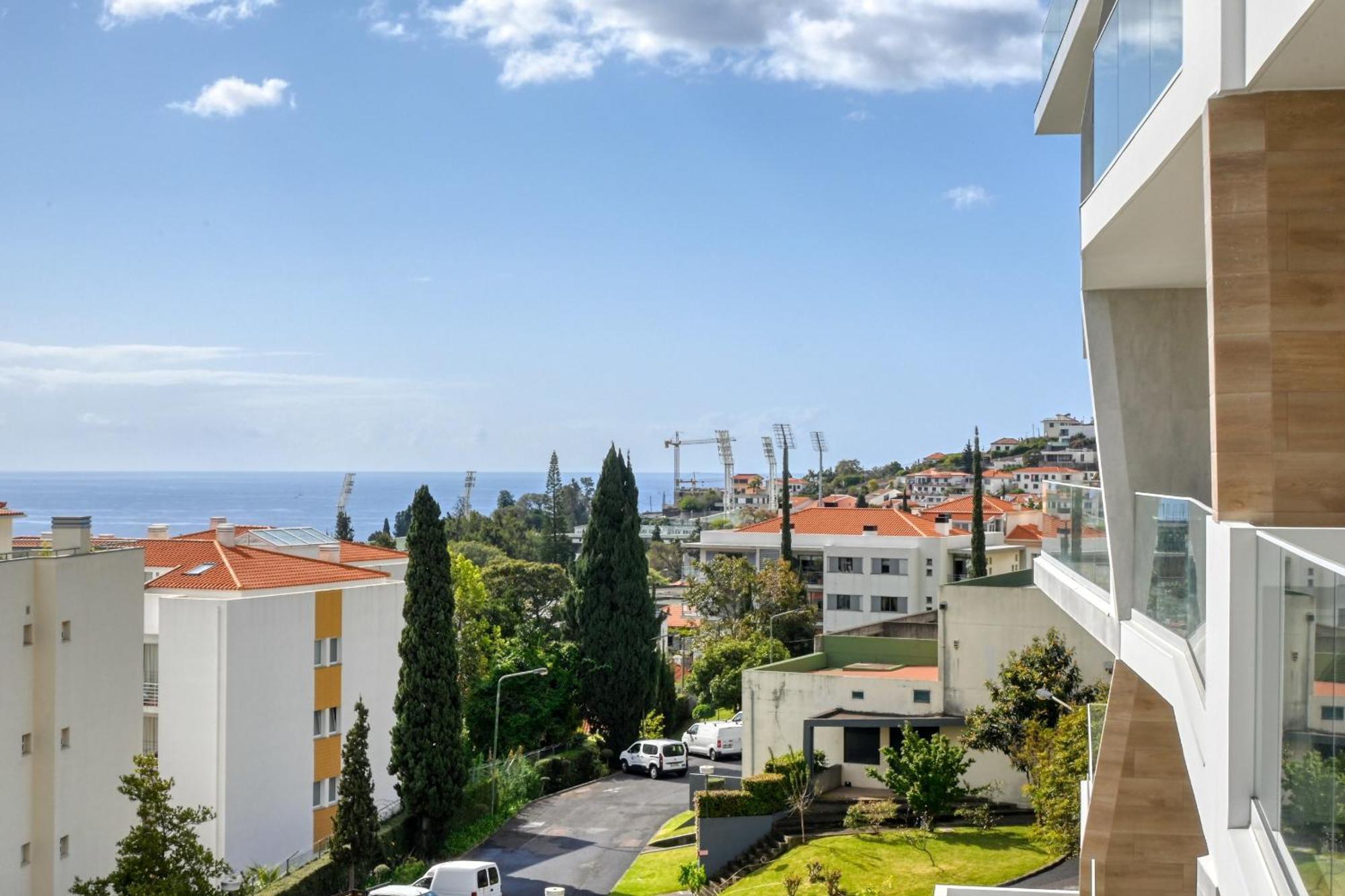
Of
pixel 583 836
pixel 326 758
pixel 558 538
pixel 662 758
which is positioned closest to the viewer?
pixel 326 758

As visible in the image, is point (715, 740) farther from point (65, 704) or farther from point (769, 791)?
point (65, 704)

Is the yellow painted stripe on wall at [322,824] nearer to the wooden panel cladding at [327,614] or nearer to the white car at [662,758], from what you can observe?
the wooden panel cladding at [327,614]

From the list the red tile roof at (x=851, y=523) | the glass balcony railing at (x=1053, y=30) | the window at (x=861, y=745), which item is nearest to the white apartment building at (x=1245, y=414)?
the glass balcony railing at (x=1053, y=30)

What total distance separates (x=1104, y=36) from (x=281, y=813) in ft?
103

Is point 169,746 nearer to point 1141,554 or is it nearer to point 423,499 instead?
point 423,499

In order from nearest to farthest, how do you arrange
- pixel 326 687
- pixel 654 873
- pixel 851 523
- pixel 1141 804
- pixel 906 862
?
pixel 1141 804 < pixel 906 862 < pixel 654 873 < pixel 326 687 < pixel 851 523

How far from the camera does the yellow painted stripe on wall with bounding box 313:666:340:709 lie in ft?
120

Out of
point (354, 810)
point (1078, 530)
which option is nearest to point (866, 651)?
point (354, 810)

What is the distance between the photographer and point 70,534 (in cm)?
2734

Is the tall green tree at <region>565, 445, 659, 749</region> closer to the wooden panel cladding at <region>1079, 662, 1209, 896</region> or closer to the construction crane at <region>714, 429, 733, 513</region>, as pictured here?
the wooden panel cladding at <region>1079, 662, 1209, 896</region>

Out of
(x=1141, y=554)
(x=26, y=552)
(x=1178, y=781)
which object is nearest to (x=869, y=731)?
(x=26, y=552)

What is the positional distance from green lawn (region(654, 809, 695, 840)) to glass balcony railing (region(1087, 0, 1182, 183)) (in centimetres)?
3099

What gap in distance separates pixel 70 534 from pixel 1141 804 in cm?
2295

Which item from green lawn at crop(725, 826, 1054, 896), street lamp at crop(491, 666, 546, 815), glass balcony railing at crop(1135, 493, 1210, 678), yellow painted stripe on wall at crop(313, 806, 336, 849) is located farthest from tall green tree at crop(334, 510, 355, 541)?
glass balcony railing at crop(1135, 493, 1210, 678)
